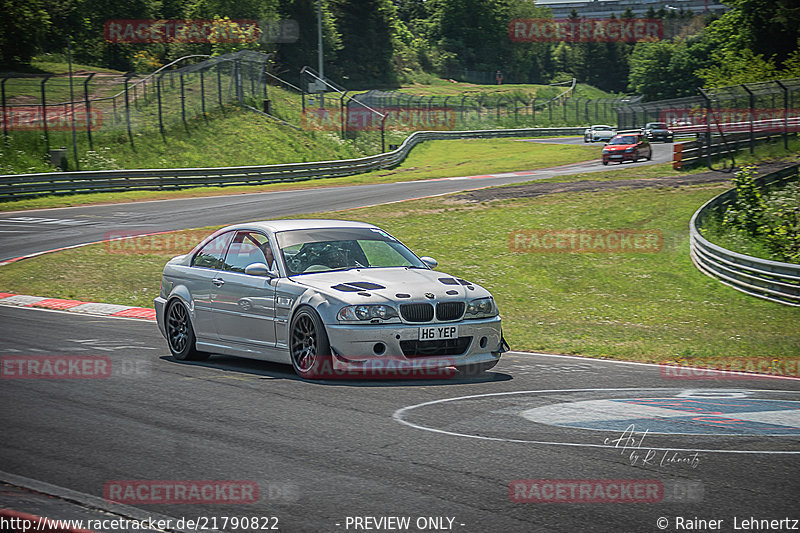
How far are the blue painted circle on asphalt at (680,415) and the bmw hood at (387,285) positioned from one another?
171cm

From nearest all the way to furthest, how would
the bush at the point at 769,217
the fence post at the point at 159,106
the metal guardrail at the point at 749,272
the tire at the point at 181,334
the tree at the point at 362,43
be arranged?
the tire at the point at 181,334 < the metal guardrail at the point at 749,272 < the bush at the point at 769,217 < the fence post at the point at 159,106 < the tree at the point at 362,43

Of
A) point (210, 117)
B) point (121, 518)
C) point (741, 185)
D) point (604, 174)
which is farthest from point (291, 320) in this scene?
point (210, 117)

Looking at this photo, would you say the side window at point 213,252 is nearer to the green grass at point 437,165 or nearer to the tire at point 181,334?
the tire at point 181,334

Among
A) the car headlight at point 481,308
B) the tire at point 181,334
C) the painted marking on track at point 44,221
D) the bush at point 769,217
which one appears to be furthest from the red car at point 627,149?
the car headlight at point 481,308

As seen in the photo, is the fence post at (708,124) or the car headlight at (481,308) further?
the fence post at (708,124)

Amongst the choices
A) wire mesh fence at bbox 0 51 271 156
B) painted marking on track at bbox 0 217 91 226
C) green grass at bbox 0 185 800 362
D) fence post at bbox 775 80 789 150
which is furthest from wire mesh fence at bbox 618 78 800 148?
wire mesh fence at bbox 0 51 271 156

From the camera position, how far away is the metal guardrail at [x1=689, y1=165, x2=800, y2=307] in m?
18.0

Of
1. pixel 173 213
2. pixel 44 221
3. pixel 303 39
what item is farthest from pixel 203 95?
pixel 303 39

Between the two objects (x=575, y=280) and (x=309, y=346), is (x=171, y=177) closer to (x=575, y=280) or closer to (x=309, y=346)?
(x=575, y=280)

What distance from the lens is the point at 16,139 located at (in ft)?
130

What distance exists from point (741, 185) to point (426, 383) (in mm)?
21524

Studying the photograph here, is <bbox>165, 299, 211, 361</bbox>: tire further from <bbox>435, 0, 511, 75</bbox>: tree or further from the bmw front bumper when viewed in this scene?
<bbox>435, 0, 511, 75</bbox>: tree

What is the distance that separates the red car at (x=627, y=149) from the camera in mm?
46625

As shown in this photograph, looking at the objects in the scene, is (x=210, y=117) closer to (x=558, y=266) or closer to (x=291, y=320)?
(x=558, y=266)
